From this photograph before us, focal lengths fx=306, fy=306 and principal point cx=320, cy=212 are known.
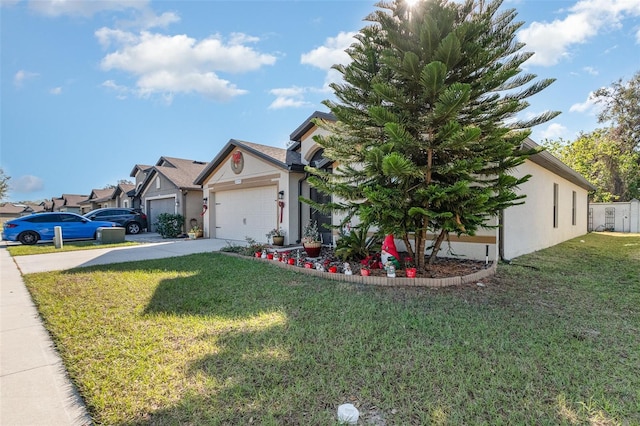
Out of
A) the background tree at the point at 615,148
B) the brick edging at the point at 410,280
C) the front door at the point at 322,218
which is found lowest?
the brick edging at the point at 410,280

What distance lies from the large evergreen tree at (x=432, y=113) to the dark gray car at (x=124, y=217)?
54.8 ft

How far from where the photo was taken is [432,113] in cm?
482

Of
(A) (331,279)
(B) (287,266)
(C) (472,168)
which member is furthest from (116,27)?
(C) (472,168)

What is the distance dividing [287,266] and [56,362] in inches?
180

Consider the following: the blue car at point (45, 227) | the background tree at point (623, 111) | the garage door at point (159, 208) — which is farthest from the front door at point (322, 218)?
the background tree at point (623, 111)

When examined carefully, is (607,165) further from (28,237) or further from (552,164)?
(28,237)

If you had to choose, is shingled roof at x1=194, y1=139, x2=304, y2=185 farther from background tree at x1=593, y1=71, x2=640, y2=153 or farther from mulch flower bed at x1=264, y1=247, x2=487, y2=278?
background tree at x1=593, y1=71, x2=640, y2=153

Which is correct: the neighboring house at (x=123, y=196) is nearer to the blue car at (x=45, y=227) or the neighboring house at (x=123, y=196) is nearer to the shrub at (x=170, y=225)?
the blue car at (x=45, y=227)

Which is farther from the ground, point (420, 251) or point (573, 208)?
point (573, 208)

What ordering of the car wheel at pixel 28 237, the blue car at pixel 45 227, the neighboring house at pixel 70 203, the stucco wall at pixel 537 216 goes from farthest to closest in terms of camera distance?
the neighboring house at pixel 70 203, the car wheel at pixel 28 237, the blue car at pixel 45 227, the stucco wall at pixel 537 216

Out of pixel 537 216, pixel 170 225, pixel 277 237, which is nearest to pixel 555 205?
pixel 537 216

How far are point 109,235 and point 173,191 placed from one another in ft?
15.0

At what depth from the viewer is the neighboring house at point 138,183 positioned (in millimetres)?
21844

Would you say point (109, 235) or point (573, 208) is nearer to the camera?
point (109, 235)
